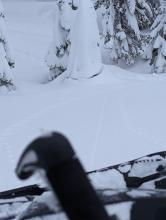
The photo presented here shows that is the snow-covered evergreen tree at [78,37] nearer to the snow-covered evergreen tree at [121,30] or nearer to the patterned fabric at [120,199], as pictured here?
the snow-covered evergreen tree at [121,30]

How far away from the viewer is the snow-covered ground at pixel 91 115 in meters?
8.69

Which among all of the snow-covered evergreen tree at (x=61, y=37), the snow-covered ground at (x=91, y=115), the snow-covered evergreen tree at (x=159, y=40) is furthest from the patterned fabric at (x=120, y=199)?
the snow-covered evergreen tree at (x=159, y=40)

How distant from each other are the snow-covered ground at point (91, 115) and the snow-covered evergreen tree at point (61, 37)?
39.2 inches

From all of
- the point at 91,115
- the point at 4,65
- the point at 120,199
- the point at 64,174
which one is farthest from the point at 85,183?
the point at 4,65

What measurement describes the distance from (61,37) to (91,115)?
619 centimetres

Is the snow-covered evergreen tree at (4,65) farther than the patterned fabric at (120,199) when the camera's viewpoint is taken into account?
Yes

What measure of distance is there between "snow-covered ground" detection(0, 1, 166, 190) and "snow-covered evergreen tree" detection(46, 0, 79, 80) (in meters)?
0.99

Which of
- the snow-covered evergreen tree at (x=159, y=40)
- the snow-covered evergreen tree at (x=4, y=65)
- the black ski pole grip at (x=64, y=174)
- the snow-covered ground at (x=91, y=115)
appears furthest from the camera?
the snow-covered evergreen tree at (x=159, y=40)

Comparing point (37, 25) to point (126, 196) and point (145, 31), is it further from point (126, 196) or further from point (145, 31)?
point (126, 196)

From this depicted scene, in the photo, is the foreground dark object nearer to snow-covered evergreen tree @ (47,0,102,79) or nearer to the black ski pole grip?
the black ski pole grip

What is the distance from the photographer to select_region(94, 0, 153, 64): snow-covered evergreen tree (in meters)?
17.9

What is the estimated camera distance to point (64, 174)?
50.6 inches

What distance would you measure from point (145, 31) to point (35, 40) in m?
6.62

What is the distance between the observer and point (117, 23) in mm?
18141
